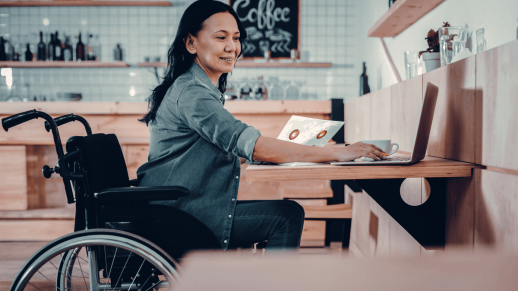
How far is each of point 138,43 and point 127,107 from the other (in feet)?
5.95

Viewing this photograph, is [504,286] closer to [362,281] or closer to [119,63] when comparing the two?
[362,281]

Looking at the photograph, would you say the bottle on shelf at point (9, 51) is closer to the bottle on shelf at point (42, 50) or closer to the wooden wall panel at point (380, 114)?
the bottle on shelf at point (42, 50)

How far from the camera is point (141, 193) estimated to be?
3.33 ft

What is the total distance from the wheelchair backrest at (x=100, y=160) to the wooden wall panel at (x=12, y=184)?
6.24 feet

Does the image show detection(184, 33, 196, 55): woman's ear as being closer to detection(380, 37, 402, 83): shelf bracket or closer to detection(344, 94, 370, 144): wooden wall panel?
detection(344, 94, 370, 144): wooden wall panel

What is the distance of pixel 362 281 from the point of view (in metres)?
0.34

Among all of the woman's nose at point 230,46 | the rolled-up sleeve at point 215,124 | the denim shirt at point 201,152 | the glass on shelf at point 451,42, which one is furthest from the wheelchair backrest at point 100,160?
the glass on shelf at point 451,42

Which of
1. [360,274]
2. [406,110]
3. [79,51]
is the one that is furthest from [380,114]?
[79,51]

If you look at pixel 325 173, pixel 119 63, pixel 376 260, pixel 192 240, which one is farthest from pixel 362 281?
pixel 119 63

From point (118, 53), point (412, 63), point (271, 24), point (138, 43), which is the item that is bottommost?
point (412, 63)

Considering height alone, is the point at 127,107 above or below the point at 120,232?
above

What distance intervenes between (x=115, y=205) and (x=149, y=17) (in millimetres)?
3706

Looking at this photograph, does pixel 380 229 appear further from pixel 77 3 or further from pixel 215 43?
pixel 77 3

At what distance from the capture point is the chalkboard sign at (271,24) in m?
4.27
